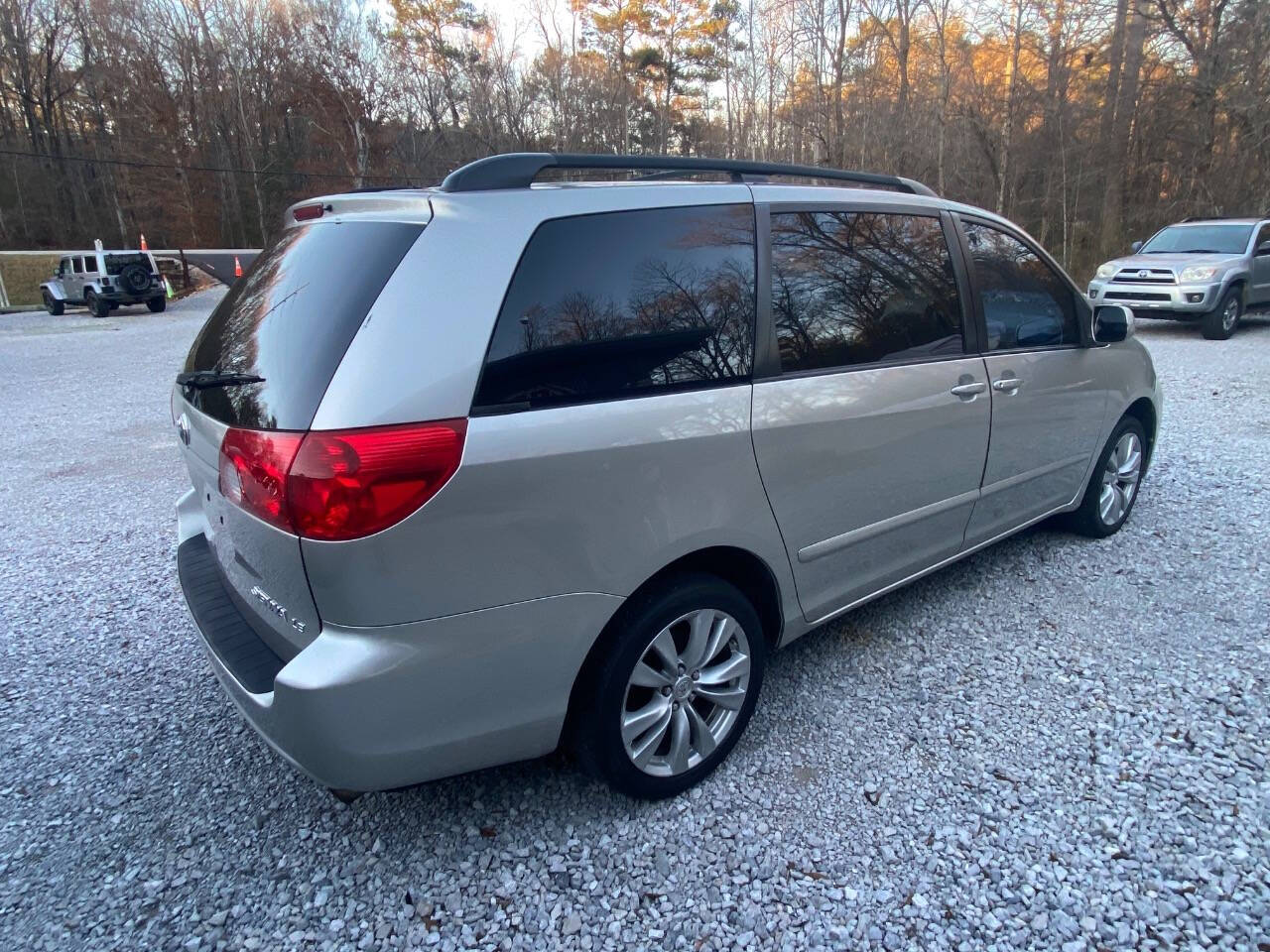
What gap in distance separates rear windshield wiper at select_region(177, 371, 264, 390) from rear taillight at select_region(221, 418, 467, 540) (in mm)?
322

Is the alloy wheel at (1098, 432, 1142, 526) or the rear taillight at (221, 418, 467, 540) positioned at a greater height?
the rear taillight at (221, 418, 467, 540)

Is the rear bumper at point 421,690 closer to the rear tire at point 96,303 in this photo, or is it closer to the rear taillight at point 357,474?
the rear taillight at point 357,474

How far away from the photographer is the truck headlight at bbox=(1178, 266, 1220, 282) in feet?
36.3

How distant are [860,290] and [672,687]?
154cm

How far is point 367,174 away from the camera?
3847 centimetres

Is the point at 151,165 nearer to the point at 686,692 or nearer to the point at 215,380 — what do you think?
the point at 215,380

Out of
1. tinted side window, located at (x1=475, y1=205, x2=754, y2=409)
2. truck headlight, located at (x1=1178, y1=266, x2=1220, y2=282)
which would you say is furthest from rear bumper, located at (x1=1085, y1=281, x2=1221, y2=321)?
tinted side window, located at (x1=475, y1=205, x2=754, y2=409)

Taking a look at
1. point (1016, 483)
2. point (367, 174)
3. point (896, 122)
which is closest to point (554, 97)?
point (367, 174)

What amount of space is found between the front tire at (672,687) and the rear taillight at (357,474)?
71cm

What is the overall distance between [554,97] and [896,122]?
1835cm

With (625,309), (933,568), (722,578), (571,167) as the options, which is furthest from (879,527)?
(571,167)

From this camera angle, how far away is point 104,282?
19.4 meters

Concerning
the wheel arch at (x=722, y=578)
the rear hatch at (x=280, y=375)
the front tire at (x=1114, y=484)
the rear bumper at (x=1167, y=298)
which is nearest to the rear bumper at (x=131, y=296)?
the rear hatch at (x=280, y=375)

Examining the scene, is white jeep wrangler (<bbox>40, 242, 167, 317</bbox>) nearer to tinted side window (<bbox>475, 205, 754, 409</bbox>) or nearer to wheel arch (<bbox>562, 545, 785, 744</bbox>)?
tinted side window (<bbox>475, 205, 754, 409</bbox>)
